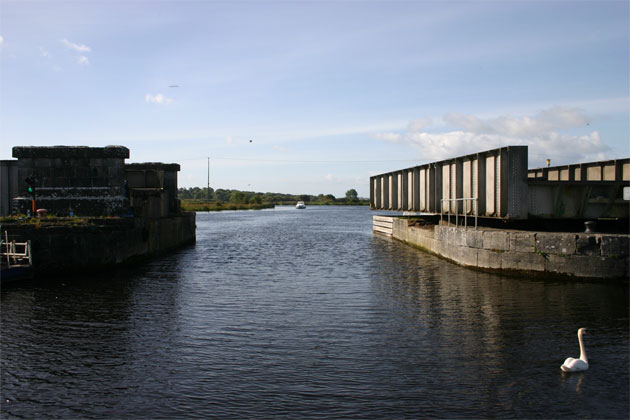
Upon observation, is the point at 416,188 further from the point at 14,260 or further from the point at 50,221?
the point at 14,260

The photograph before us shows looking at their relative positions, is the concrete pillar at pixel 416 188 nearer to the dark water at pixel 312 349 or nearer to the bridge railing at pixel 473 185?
the bridge railing at pixel 473 185

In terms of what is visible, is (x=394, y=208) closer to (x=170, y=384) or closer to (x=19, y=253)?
(x=19, y=253)

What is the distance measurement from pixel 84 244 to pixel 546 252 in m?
19.1

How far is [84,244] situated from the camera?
22359 mm

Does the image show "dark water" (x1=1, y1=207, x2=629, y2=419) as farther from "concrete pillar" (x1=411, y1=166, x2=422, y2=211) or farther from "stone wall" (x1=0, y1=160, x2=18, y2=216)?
"concrete pillar" (x1=411, y1=166, x2=422, y2=211)

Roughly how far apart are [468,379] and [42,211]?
70.7 feet

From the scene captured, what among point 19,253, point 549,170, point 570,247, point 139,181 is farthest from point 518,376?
point 139,181

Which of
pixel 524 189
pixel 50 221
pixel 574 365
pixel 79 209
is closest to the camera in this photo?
pixel 574 365

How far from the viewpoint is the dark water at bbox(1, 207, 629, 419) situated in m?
8.55

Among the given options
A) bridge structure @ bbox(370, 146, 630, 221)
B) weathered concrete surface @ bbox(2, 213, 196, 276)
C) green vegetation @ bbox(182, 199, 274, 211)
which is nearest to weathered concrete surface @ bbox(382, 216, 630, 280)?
bridge structure @ bbox(370, 146, 630, 221)

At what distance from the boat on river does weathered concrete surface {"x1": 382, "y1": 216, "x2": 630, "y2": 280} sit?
19.0 metres

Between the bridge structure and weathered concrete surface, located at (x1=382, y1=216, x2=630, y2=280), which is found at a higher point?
the bridge structure

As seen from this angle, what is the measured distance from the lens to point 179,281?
21594 millimetres

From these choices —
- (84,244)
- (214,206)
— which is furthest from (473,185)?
(214,206)
